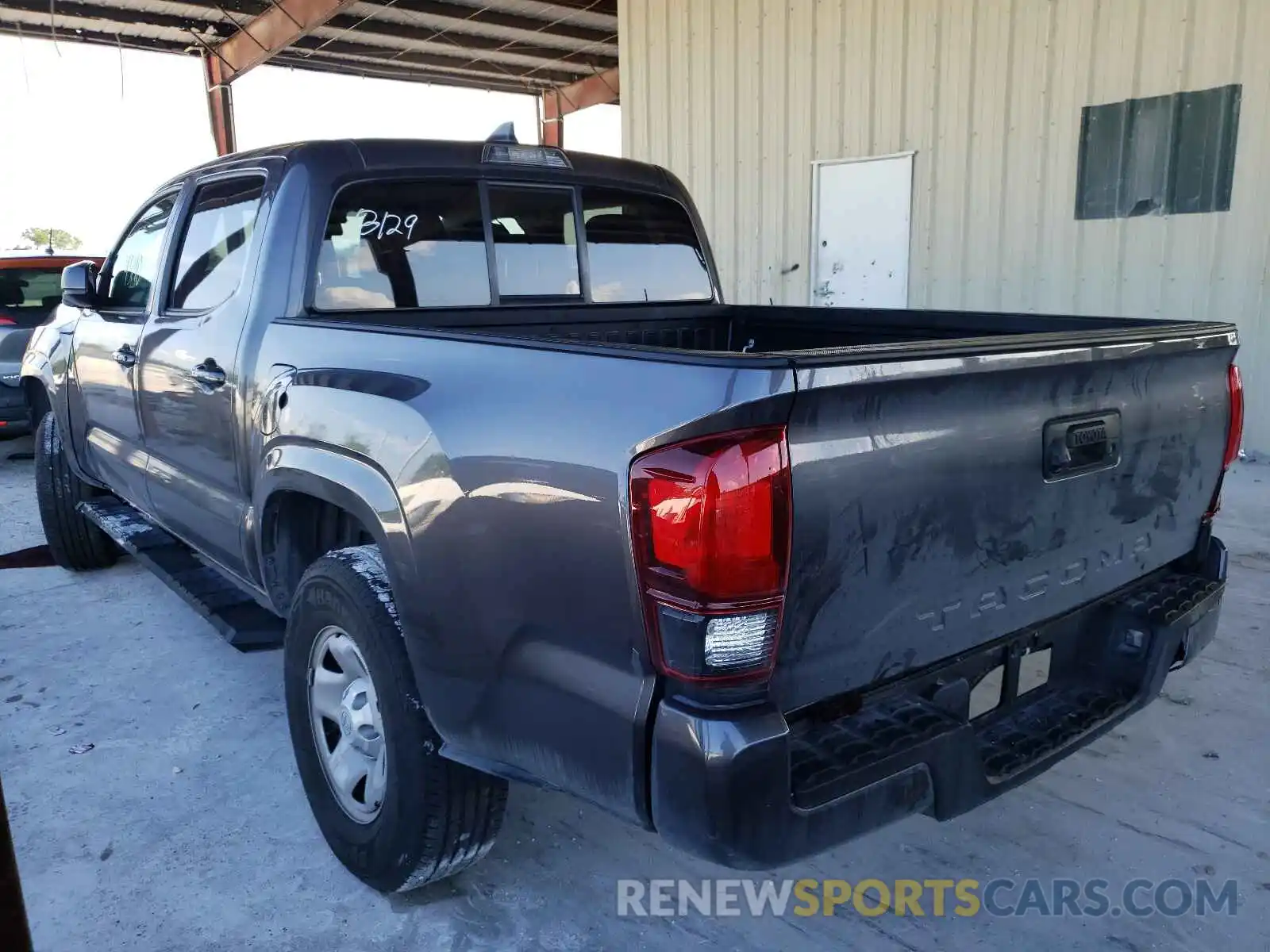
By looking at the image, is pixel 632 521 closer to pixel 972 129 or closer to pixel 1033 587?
pixel 1033 587

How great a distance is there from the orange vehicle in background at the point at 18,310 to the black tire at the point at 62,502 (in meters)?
3.21

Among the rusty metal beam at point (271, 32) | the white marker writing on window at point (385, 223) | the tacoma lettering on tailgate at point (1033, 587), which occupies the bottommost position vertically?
the tacoma lettering on tailgate at point (1033, 587)

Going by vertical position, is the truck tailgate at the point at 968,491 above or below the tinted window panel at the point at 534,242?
below

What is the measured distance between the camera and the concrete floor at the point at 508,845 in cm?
231

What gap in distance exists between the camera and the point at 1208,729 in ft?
10.6

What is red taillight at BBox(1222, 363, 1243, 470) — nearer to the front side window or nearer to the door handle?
the door handle

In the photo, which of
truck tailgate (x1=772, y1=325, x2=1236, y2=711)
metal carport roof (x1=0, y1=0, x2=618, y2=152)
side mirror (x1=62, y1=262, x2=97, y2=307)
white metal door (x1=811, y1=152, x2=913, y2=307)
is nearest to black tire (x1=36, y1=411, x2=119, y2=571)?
side mirror (x1=62, y1=262, x2=97, y2=307)

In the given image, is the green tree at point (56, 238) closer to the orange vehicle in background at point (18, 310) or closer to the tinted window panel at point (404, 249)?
the orange vehicle in background at point (18, 310)

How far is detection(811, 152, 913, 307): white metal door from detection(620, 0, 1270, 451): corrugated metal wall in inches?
5.2

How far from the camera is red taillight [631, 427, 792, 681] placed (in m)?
1.57

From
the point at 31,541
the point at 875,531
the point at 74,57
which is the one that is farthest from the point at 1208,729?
the point at 74,57

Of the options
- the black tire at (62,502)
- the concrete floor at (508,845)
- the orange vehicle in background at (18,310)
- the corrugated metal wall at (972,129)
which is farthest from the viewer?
the orange vehicle in background at (18,310)

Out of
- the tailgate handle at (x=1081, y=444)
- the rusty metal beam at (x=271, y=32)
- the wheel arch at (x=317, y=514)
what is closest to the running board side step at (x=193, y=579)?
the wheel arch at (x=317, y=514)

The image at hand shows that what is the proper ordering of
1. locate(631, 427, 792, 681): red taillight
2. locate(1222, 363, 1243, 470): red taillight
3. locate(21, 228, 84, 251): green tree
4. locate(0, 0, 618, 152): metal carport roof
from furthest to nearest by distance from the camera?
locate(21, 228, 84, 251): green tree
locate(0, 0, 618, 152): metal carport roof
locate(1222, 363, 1243, 470): red taillight
locate(631, 427, 792, 681): red taillight
